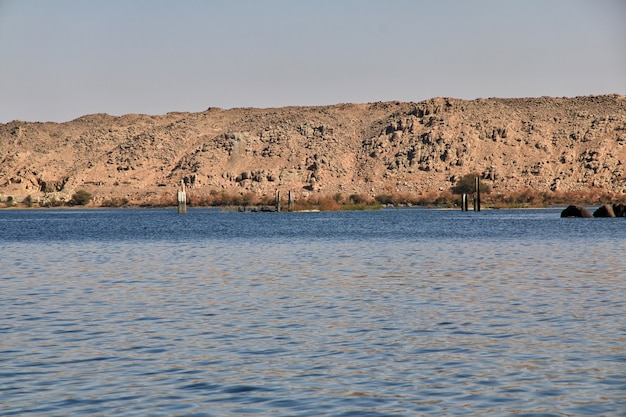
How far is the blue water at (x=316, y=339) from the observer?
12.4 metres

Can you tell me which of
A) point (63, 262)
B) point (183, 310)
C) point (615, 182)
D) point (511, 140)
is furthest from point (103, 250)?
point (511, 140)

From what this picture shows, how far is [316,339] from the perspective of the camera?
17.2 meters

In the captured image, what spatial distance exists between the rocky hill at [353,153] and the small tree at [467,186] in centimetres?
345

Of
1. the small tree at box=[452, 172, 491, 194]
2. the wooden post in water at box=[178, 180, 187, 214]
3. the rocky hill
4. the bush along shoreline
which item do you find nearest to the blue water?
the wooden post in water at box=[178, 180, 187, 214]

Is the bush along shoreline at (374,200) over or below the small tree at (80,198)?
below

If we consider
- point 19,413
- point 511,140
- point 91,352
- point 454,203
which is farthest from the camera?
point 511,140

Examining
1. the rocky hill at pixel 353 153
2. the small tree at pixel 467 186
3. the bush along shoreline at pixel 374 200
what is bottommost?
the bush along shoreline at pixel 374 200

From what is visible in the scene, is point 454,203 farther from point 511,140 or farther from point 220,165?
point 220,165

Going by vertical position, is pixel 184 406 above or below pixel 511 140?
below

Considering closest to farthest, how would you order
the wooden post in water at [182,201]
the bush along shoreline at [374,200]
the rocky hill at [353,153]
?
the wooden post in water at [182,201], the bush along shoreline at [374,200], the rocky hill at [353,153]

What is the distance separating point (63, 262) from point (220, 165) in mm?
133199

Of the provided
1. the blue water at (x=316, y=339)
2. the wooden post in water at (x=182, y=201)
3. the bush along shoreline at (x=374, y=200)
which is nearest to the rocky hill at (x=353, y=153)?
the bush along shoreline at (x=374, y=200)

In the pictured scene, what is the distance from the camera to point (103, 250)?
46.5 m

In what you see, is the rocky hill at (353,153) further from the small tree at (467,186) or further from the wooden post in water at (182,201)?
the wooden post in water at (182,201)
